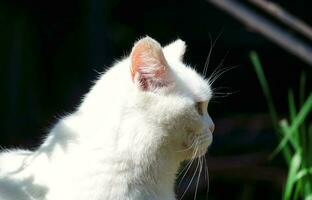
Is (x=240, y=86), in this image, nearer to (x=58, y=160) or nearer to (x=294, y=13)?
(x=294, y=13)

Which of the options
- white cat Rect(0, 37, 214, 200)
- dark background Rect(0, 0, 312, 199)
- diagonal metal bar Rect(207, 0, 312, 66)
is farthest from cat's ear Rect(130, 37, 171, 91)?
dark background Rect(0, 0, 312, 199)

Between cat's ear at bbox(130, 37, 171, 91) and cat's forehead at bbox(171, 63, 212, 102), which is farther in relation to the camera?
cat's forehead at bbox(171, 63, 212, 102)

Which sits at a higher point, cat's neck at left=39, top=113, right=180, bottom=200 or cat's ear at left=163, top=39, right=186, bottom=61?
cat's ear at left=163, top=39, right=186, bottom=61

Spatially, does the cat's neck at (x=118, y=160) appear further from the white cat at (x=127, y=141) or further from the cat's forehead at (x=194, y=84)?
the cat's forehead at (x=194, y=84)

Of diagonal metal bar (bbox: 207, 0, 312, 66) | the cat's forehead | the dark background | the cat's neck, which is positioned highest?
diagonal metal bar (bbox: 207, 0, 312, 66)

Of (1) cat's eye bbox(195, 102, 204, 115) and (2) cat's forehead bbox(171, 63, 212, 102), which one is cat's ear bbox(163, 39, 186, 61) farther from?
(1) cat's eye bbox(195, 102, 204, 115)

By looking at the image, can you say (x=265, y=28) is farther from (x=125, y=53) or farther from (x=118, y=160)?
(x=125, y=53)

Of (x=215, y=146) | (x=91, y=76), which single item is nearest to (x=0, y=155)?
(x=91, y=76)

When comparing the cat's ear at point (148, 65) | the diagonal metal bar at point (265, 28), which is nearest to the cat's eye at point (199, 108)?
the cat's ear at point (148, 65)

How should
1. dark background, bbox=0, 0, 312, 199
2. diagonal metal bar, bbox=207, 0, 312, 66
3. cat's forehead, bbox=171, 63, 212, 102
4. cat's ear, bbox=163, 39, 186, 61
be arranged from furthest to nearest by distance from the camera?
1. dark background, bbox=0, 0, 312, 199
2. diagonal metal bar, bbox=207, 0, 312, 66
3. cat's ear, bbox=163, 39, 186, 61
4. cat's forehead, bbox=171, 63, 212, 102
